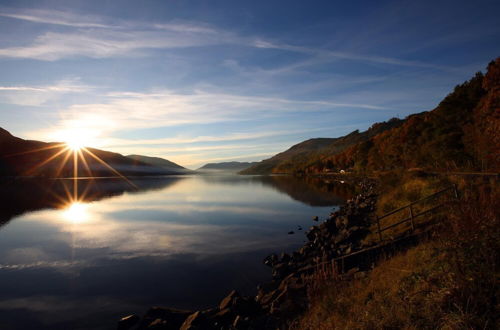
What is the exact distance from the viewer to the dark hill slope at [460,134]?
1213 inches

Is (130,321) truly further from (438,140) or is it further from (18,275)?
(438,140)

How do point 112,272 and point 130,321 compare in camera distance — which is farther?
point 112,272

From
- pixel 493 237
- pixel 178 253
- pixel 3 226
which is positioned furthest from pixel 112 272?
pixel 3 226

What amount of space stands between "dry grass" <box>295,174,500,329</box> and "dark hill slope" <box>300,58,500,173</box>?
788 inches

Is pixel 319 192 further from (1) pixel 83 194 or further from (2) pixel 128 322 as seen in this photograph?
(1) pixel 83 194

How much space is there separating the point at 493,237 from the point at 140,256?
72.3 feet

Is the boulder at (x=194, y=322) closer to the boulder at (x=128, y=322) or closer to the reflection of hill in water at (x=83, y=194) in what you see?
the boulder at (x=128, y=322)

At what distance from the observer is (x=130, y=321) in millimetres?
12078

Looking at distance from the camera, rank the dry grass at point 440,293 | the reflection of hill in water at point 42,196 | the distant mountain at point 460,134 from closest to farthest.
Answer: the dry grass at point 440,293 → the distant mountain at point 460,134 → the reflection of hill in water at point 42,196

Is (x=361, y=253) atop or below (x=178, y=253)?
atop

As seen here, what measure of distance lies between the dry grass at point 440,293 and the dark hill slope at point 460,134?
20.0 metres

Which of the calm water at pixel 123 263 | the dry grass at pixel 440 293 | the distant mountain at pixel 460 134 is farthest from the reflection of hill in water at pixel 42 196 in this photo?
the distant mountain at pixel 460 134

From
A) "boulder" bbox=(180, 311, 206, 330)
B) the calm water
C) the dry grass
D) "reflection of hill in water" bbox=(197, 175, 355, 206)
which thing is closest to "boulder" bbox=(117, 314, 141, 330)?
the calm water

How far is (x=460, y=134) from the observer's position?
158ft
